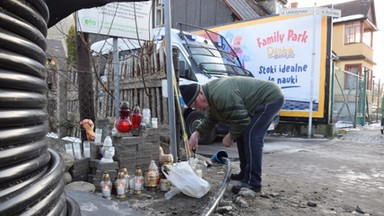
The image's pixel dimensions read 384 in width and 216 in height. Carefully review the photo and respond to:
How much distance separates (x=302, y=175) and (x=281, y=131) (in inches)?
250

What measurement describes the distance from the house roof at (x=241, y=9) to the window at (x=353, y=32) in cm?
805

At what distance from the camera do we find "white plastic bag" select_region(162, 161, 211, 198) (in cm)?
330

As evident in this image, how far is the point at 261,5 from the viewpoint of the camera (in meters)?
22.1

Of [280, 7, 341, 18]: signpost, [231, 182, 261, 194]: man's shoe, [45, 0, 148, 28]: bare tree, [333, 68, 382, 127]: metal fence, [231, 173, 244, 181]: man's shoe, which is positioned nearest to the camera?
[45, 0, 148, 28]: bare tree

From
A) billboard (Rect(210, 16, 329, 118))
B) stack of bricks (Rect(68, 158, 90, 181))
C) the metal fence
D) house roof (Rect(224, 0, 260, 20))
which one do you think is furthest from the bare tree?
house roof (Rect(224, 0, 260, 20))

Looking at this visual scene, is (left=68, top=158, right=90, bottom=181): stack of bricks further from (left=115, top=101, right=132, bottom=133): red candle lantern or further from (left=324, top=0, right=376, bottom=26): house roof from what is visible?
(left=324, top=0, right=376, bottom=26): house roof

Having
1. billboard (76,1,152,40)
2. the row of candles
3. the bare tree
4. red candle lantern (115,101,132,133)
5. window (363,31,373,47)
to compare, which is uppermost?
window (363,31,373,47)

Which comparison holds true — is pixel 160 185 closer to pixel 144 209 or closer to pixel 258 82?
pixel 144 209

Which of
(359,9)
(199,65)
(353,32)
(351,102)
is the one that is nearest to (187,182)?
(199,65)

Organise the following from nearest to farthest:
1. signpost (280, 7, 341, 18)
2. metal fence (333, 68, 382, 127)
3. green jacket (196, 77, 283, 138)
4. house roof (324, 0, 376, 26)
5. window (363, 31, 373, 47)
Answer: green jacket (196, 77, 283, 138) < signpost (280, 7, 341, 18) < metal fence (333, 68, 382, 127) < window (363, 31, 373, 47) < house roof (324, 0, 376, 26)

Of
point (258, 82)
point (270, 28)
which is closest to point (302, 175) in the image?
point (258, 82)

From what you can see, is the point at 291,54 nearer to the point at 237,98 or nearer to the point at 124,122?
the point at 237,98

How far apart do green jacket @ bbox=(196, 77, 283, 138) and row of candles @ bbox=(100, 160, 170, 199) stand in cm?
95

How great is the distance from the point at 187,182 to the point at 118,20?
2.97 m
